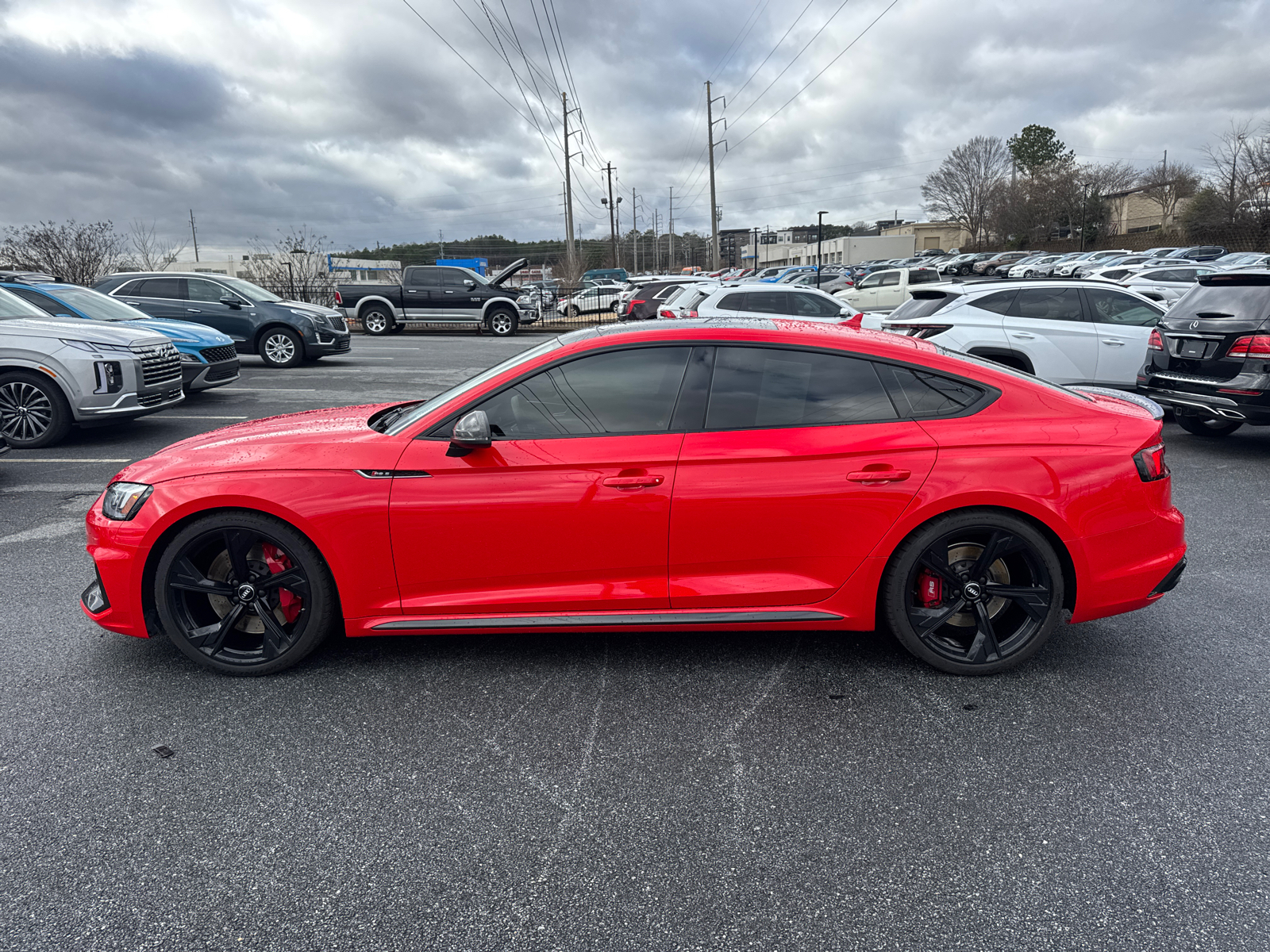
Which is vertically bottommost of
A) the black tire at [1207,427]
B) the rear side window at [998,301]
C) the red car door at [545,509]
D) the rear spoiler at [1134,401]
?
the black tire at [1207,427]

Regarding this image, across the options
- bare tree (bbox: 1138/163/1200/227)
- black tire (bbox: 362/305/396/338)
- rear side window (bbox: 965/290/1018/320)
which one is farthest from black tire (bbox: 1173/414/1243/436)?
bare tree (bbox: 1138/163/1200/227)

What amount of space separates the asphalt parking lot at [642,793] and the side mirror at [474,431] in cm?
103

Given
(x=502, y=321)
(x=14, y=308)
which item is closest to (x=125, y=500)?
(x=14, y=308)

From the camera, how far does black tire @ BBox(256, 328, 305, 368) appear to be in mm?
15648

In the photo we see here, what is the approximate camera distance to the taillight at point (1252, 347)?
6.90 metres

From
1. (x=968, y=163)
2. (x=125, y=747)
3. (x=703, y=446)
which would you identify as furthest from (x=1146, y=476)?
(x=968, y=163)

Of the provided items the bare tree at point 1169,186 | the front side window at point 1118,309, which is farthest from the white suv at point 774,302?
the bare tree at point 1169,186

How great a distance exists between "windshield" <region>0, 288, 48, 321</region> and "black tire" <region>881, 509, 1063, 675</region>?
9.93 meters

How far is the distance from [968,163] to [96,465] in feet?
292

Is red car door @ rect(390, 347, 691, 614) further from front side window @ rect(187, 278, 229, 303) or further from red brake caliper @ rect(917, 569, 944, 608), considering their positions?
front side window @ rect(187, 278, 229, 303)

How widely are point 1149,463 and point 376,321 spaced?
2419cm

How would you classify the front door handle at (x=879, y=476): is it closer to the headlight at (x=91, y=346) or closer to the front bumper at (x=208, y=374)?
the headlight at (x=91, y=346)

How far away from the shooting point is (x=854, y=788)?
2.76m

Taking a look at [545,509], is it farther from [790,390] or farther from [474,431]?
[790,390]
